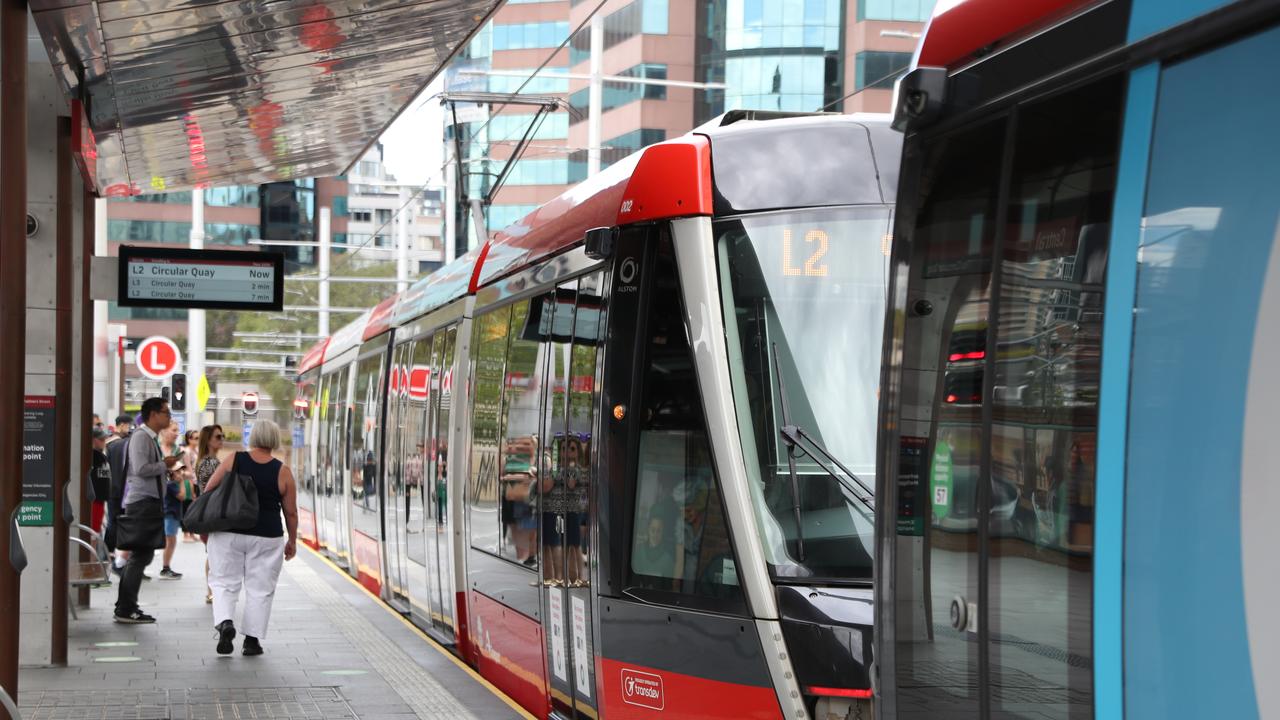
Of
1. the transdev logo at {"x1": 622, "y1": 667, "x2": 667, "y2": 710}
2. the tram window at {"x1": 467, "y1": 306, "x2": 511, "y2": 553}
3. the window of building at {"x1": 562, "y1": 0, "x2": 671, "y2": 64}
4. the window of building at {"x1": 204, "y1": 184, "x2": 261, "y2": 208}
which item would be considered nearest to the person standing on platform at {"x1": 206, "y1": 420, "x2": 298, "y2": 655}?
the tram window at {"x1": 467, "y1": 306, "x2": 511, "y2": 553}

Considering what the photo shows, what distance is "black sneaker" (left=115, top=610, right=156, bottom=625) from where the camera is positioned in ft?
42.7

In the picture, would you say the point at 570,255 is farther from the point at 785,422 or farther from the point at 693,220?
the point at 785,422

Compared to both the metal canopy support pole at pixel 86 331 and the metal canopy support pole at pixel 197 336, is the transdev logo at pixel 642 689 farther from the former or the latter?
the metal canopy support pole at pixel 197 336

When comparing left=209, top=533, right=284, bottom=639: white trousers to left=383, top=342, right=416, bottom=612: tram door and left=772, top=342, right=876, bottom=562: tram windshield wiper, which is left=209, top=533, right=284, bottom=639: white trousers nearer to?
left=383, top=342, right=416, bottom=612: tram door

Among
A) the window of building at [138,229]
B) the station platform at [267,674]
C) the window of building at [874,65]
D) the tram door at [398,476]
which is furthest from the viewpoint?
the window of building at [138,229]

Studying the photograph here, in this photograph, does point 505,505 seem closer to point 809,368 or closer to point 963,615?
point 809,368

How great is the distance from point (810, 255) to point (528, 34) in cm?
7138

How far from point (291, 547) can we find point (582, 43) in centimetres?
5911

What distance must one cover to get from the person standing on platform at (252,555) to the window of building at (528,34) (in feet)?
216

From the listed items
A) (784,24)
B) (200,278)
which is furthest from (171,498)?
(784,24)

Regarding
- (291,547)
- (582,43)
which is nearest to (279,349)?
(582,43)

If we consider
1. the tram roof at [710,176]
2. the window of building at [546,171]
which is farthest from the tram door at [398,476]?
the window of building at [546,171]

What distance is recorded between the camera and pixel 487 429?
949cm

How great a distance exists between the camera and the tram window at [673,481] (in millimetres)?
6309
